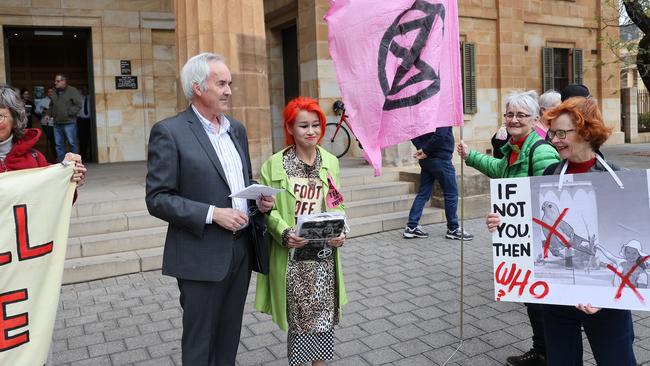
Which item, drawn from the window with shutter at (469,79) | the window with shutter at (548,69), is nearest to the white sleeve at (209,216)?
the window with shutter at (469,79)

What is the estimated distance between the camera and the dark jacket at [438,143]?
7.61m

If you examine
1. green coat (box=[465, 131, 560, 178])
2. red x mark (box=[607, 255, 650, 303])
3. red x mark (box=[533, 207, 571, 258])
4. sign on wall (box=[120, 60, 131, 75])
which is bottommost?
red x mark (box=[607, 255, 650, 303])

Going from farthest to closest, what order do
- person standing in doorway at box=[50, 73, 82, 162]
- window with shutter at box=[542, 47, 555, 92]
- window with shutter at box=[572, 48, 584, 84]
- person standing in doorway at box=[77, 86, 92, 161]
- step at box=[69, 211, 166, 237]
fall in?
window with shutter at box=[572, 48, 584, 84]
window with shutter at box=[542, 47, 555, 92]
person standing in doorway at box=[77, 86, 92, 161]
person standing in doorway at box=[50, 73, 82, 162]
step at box=[69, 211, 166, 237]

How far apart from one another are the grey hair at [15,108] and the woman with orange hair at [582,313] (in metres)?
2.73

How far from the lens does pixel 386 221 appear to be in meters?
8.41

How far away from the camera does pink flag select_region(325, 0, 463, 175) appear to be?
12.0 ft

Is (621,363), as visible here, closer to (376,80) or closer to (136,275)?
(376,80)

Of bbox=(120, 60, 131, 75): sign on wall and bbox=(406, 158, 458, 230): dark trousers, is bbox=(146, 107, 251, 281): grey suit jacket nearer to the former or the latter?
bbox=(406, 158, 458, 230): dark trousers

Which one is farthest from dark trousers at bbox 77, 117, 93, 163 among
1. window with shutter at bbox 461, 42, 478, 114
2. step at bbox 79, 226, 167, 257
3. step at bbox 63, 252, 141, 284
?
window with shutter at bbox 461, 42, 478, 114

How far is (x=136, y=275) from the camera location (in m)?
6.43

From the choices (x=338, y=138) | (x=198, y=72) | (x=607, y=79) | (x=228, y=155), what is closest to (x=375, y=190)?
(x=338, y=138)

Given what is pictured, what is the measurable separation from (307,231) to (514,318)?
2.58 m

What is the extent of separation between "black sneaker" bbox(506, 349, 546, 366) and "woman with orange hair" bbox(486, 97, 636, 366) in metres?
0.96

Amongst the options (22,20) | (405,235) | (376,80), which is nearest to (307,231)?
(376,80)
